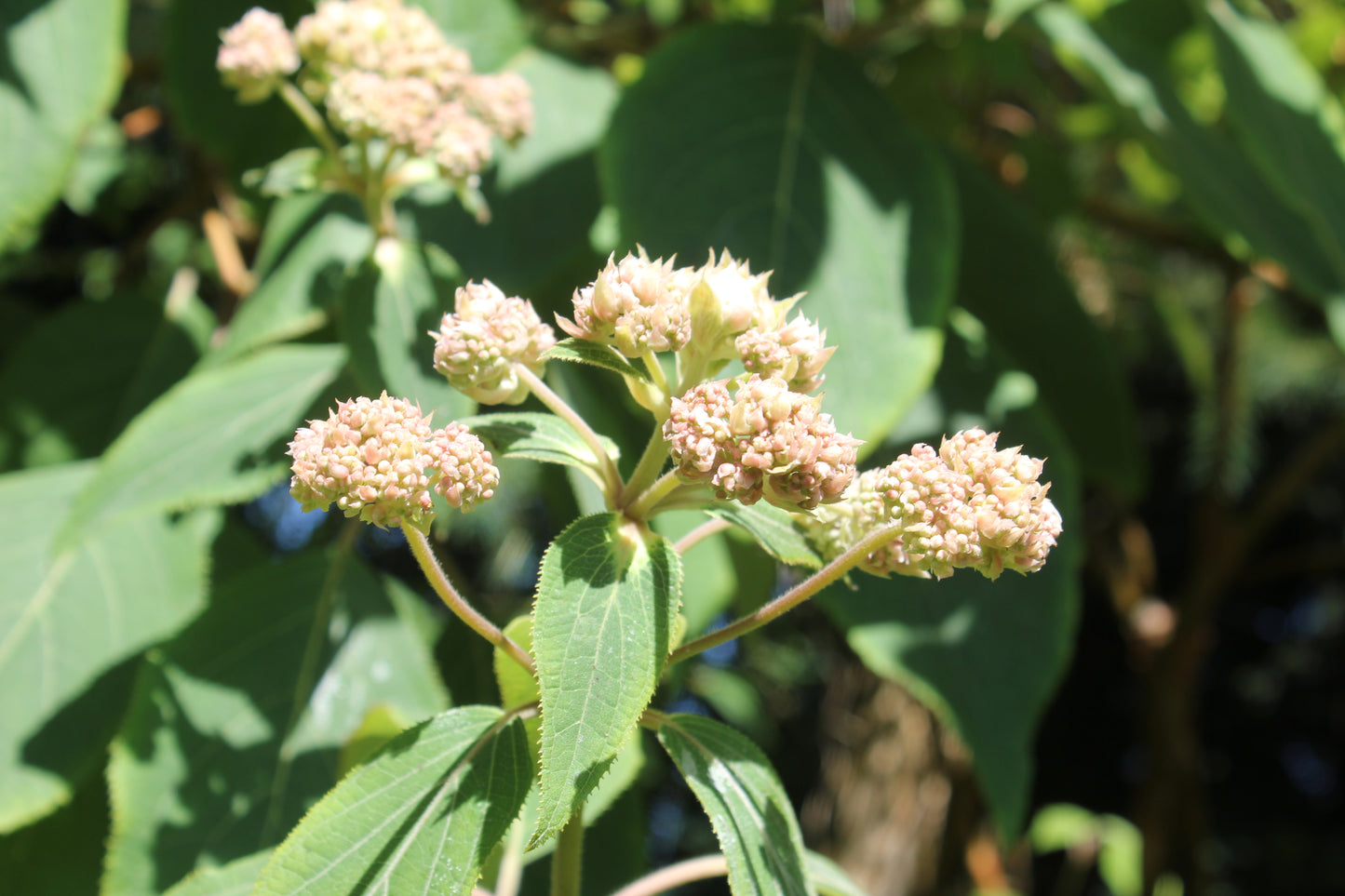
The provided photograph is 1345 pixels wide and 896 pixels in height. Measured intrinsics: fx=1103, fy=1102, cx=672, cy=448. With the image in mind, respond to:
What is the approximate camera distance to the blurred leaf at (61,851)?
0.86 metres

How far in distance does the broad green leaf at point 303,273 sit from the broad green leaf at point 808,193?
9.2 inches

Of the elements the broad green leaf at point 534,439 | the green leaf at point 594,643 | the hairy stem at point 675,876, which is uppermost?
the broad green leaf at point 534,439

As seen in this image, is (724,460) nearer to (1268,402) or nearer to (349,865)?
(349,865)

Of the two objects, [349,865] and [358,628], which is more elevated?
[349,865]

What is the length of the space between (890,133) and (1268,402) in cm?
168

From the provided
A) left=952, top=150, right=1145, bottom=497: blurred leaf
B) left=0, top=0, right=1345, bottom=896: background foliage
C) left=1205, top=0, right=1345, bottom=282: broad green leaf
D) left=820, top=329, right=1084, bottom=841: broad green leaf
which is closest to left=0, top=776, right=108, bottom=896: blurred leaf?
left=0, top=0, right=1345, bottom=896: background foliage

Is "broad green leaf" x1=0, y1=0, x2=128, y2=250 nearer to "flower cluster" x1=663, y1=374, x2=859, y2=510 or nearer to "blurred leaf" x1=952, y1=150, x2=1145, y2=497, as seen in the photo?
"flower cluster" x1=663, y1=374, x2=859, y2=510

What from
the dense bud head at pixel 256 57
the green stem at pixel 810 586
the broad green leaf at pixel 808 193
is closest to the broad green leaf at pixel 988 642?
the broad green leaf at pixel 808 193

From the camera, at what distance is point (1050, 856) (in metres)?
2.90

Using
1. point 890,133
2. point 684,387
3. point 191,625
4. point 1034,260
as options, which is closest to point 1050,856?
point 1034,260

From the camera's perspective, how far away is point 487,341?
1.46 ft

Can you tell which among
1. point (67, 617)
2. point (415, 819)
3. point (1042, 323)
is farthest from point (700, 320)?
point (1042, 323)

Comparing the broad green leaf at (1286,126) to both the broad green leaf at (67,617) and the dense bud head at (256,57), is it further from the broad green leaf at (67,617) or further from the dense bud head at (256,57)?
the broad green leaf at (67,617)

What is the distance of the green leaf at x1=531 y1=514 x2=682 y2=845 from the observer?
0.38 m
